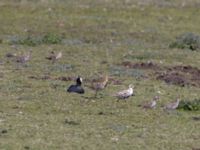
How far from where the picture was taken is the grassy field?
12.6 m

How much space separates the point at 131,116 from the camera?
46.9 feet

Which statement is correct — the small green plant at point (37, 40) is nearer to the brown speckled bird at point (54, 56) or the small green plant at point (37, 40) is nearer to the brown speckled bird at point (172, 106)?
the brown speckled bird at point (54, 56)

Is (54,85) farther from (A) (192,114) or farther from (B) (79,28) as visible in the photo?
(B) (79,28)

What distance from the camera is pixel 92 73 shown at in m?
19.2

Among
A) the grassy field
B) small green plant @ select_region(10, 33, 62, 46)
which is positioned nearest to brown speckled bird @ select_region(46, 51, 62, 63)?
the grassy field

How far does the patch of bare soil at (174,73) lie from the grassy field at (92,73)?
0.83 ft

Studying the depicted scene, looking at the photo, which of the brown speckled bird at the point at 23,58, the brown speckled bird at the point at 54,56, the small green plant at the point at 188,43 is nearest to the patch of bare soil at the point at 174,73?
the brown speckled bird at the point at 54,56

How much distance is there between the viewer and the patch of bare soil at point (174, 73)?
18438 millimetres

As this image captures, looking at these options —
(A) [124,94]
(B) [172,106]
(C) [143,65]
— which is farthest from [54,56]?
(B) [172,106]

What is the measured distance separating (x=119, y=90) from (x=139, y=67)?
3622 mm

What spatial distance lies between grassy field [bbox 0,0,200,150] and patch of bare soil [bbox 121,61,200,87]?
0.83 ft

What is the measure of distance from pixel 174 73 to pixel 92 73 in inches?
64.6

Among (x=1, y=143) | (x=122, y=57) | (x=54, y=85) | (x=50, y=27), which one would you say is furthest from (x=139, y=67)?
(x=1, y=143)

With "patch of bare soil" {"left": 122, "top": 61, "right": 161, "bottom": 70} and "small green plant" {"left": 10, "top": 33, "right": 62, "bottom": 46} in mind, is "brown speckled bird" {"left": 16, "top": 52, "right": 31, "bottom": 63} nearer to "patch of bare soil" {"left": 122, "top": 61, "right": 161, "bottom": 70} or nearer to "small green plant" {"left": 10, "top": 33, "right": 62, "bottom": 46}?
"patch of bare soil" {"left": 122, "top": 61, "right": 161, "bottom": 70}
